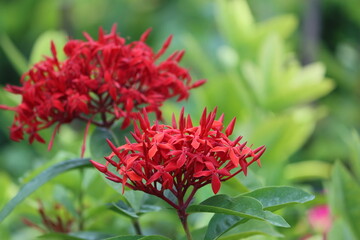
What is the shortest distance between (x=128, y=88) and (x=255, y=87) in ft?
2.47

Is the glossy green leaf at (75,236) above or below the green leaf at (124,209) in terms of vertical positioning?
above

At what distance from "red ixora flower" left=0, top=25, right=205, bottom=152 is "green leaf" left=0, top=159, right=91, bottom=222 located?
7cm

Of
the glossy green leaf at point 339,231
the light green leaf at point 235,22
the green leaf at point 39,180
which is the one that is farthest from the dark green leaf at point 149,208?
the light green leaf at point 235,22

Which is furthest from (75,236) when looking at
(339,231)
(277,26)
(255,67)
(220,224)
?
(277,26)

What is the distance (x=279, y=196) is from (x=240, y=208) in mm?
75

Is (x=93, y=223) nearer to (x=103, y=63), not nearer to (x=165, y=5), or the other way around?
(x=103, y=63)

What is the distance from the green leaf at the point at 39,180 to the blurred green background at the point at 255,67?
182 mm

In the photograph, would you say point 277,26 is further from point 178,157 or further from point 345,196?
point 178,157

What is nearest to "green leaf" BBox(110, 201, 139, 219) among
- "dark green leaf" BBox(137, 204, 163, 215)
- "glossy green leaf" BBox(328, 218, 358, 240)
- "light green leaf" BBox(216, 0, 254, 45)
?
"dark green leaf" BBox(137, 204, 163, 215)

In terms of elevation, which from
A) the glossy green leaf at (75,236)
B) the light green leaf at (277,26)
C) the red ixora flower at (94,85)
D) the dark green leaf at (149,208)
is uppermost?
the light green leaf at (277,26)

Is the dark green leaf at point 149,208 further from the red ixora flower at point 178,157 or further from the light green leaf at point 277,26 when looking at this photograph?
the light green leaf at point 277,26

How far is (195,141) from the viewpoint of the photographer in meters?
0.82

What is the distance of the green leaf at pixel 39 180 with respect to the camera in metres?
1.00

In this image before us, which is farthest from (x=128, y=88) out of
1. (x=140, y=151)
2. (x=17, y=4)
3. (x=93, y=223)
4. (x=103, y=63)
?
(x=17, y=4)
